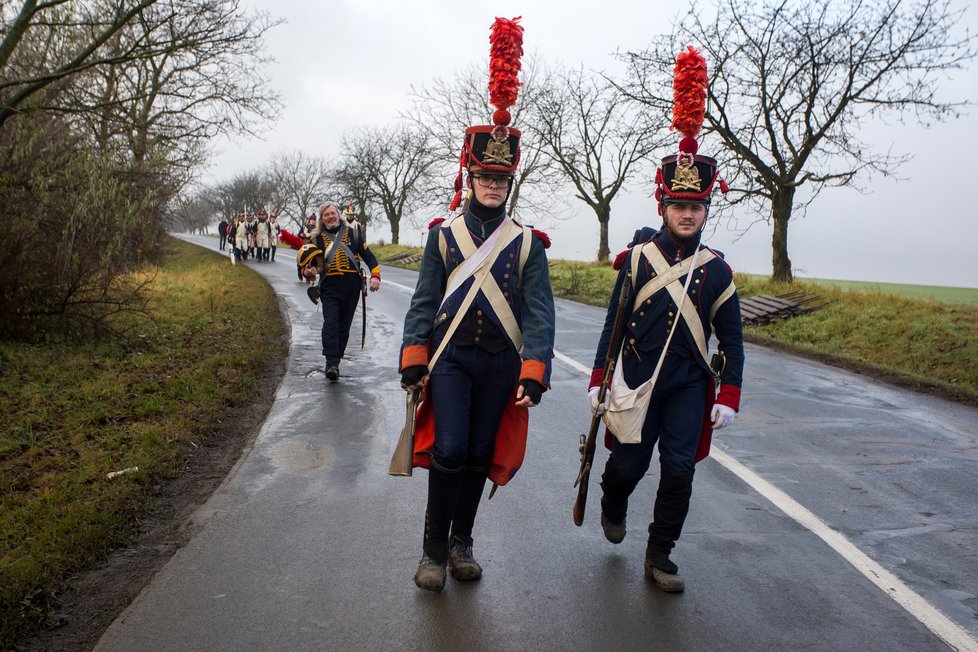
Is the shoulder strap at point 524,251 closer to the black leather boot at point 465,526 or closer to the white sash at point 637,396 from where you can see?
the white sash at point 637,396

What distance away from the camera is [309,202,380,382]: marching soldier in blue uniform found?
32.2ft

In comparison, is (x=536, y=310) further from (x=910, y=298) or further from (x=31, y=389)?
(x=910, y=298)

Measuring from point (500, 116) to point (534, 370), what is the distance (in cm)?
123

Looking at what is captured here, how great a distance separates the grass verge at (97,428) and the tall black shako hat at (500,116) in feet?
9.13

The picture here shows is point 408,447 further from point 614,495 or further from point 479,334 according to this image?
point 614,495

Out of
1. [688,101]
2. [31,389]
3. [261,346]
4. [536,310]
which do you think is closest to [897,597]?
[536,310]

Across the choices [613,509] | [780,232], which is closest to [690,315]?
[613,509]

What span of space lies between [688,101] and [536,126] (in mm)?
35142

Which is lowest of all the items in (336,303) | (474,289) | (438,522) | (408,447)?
(438,522)

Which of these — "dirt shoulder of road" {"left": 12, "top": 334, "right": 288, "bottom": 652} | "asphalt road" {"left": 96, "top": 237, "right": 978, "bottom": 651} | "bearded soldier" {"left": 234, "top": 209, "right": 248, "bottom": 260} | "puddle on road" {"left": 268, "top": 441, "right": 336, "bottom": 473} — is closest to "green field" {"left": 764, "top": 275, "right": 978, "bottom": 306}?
"asphalt road" {"left": 96, "top": 237, "right": 978, "bottom": 651}

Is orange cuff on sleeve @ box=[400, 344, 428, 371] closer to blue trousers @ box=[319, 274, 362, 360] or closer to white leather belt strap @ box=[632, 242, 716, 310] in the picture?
white leather belt strap @ box=[632, 242, 716, 310]

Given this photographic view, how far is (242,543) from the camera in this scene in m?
4.64

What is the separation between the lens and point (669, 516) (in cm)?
421

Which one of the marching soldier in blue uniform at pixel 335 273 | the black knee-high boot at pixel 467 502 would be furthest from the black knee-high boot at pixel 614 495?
the marching soldier in blue uniform at pixel 335 273
